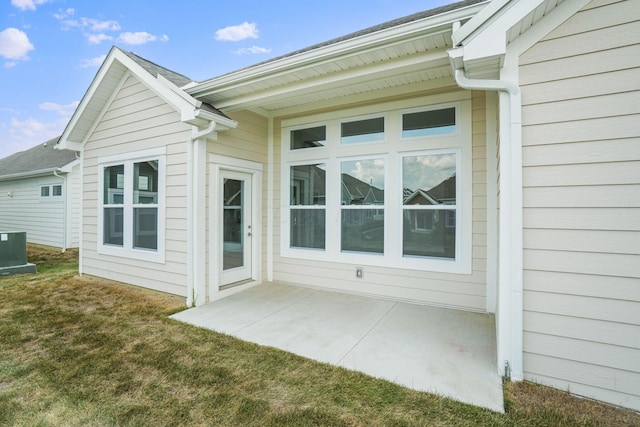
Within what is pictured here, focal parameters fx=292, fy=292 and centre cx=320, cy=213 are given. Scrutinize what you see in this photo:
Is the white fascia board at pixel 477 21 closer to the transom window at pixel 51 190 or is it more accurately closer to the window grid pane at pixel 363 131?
the window grid pane at pixel 363 131

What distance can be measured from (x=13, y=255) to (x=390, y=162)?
27.0 feet

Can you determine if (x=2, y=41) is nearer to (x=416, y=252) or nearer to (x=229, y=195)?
(x=229, y=195)

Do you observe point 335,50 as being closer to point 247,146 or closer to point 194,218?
point 247,146

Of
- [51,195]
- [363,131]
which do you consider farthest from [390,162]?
[51,195]

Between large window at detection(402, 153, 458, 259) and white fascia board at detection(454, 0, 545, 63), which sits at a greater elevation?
white fascia board at detection(454, 0, 545, 63)

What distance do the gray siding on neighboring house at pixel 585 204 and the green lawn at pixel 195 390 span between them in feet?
1.05

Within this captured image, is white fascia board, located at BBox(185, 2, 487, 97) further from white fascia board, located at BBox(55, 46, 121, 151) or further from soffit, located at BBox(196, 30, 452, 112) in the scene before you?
white fascia board, located at BBox(55, 46, 121, 151)

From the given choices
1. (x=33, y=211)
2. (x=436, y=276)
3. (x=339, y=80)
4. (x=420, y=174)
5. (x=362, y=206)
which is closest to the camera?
(x=339, y=80)

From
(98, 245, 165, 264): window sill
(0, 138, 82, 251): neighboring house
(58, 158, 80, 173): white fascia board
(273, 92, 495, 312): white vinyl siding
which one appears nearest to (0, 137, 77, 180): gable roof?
(0, 138, 82, 251): neighboring house

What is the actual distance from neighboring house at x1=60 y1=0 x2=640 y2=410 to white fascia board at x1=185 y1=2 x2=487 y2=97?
19 mm

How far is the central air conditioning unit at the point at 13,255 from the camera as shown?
20.6 ft

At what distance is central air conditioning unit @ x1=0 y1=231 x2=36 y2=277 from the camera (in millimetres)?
6281

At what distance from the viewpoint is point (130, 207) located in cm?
536

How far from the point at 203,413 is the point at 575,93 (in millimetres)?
3617
